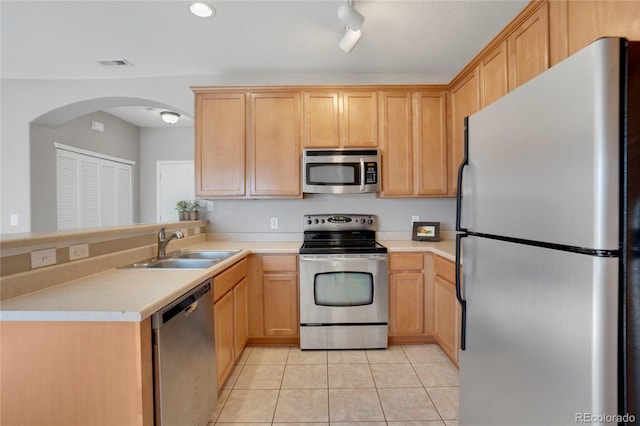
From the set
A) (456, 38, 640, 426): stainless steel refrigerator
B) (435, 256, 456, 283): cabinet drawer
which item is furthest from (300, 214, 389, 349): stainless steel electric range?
(456, 38, 640, 426): stainless steel refrigerator

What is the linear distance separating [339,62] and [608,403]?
2942 millimetres

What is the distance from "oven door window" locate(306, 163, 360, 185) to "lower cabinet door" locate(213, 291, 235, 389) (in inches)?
52.3

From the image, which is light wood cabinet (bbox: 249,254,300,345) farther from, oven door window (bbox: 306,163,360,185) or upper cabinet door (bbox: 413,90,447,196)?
upper cabinet door (bbox: 413,90,447,196)

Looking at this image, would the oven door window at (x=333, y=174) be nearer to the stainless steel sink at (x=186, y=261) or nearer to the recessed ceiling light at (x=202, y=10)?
the stainless steel sink at (x=186, y=261)

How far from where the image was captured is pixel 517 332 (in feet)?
3.32

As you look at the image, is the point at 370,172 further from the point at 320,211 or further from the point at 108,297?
the point at 108,297

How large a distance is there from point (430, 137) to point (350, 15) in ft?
4.82

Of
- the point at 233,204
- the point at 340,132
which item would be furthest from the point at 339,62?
the point at 233,204

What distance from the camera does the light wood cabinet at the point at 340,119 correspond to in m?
2.82

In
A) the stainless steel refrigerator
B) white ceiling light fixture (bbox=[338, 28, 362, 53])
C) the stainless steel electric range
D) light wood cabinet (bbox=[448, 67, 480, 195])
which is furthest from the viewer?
the stainless steel electric range

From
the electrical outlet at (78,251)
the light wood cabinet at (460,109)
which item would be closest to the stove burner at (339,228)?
the light wood cabinet at (460,109)

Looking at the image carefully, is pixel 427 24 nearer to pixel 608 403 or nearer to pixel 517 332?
pixel 517 332

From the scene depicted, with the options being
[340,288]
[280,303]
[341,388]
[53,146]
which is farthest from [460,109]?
[53,146]

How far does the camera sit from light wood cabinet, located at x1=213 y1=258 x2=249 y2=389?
1871mm
